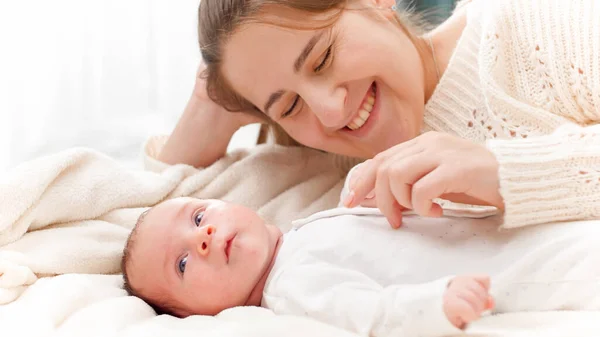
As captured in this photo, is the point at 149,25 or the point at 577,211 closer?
the point at 577,211

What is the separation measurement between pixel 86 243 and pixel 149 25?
0.97 metres

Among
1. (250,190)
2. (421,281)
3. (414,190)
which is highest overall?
(414,190)

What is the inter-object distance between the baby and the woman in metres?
0.06

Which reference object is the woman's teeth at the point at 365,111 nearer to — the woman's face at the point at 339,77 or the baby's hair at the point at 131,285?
the woman's face at the point at 339,77

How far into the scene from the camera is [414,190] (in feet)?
3.24

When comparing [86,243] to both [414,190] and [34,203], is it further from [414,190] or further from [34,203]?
[414,190]

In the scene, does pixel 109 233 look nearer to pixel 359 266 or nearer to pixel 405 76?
pixel 359 266

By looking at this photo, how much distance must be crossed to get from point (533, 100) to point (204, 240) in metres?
0.66

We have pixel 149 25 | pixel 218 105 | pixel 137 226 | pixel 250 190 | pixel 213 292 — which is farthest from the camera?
pixel 149 25

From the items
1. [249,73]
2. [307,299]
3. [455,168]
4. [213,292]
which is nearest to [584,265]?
[455,168]

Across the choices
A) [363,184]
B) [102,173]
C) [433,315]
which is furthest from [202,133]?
[433,315]

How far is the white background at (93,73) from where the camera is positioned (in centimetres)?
182

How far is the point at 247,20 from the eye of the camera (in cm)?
131

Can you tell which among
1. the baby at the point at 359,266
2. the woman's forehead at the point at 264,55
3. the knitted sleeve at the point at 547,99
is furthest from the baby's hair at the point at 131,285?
the knitted sleeve at the point at 547,99
